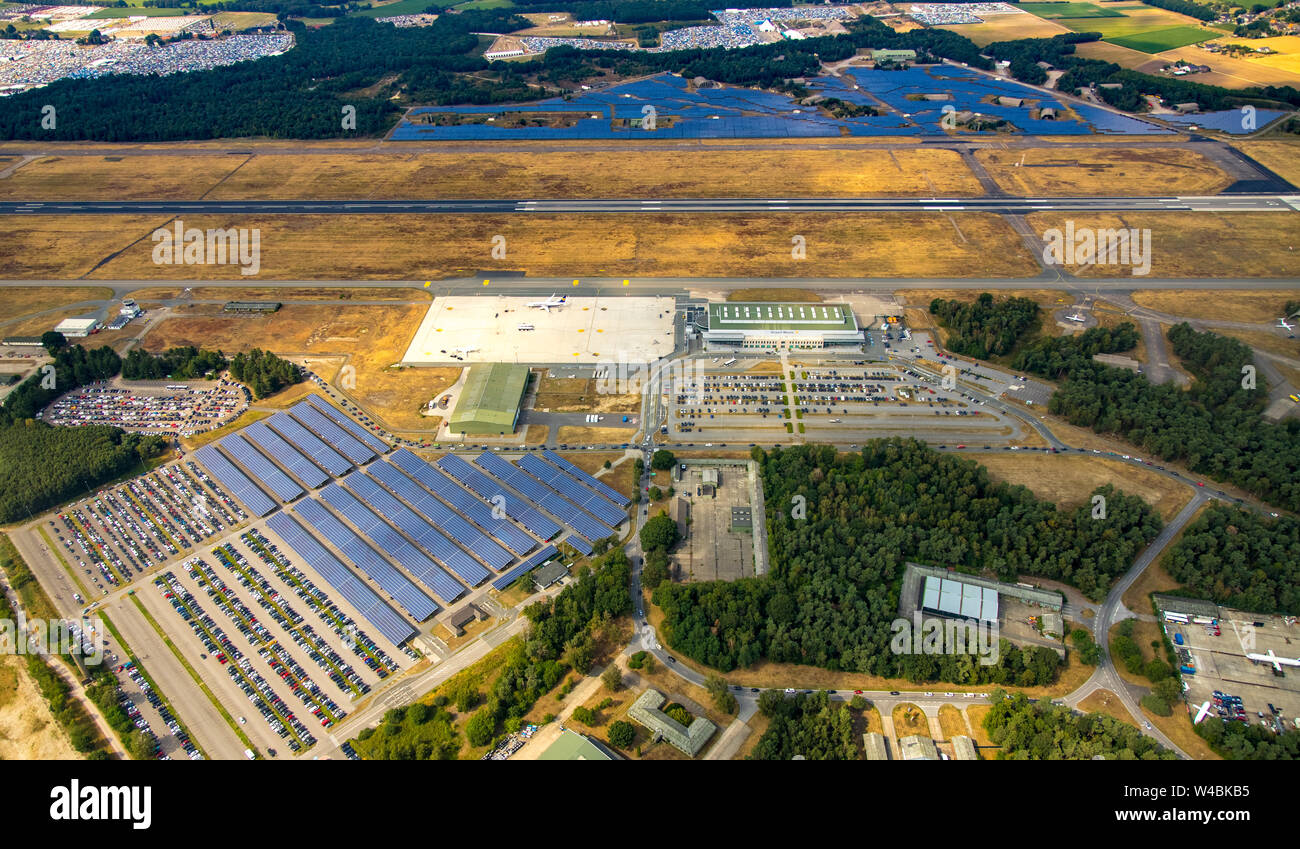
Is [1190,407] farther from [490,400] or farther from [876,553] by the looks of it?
[490,400]

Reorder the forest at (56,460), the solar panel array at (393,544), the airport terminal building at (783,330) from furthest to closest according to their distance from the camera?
the airport terminal building at (783,330)
the forest at (56,460)
the solar panel array at (393,544)

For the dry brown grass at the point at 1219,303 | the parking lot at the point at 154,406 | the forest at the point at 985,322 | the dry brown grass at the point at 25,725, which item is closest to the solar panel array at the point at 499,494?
the parking lot at the point at 154,406

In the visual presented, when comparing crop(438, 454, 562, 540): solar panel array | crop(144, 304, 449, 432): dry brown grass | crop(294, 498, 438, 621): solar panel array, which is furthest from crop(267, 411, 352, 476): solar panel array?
crop(438, 454, 562, 540): solar panel array

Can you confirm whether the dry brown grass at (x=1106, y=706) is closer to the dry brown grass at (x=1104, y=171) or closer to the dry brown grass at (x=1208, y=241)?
the dry brown grass at (x=1208, y=241)

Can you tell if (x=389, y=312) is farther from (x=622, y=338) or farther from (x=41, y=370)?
(x=41, y=370)

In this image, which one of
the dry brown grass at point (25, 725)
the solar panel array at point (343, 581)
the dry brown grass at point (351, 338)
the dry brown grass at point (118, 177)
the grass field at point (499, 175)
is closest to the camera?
the dry brown grass at point (25, 725)

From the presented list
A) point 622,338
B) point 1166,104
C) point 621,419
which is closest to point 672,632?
point 621,419

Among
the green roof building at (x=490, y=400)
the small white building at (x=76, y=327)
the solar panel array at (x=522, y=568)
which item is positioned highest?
the small white building at (x=76, y=327)
